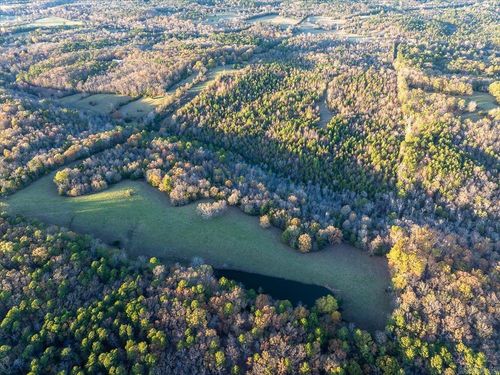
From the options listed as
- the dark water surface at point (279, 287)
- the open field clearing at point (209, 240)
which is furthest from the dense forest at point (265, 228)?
the dark water surface at point (279, 287)

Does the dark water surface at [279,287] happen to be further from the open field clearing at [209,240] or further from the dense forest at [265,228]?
the dense forest at [265,228]

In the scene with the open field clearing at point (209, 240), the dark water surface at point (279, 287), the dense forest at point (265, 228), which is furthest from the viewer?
the open field clearing at point (209, 240)

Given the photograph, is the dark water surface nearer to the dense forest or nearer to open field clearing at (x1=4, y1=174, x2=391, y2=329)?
open field clearing at (x1=4, y1=174, x2=391, y2=329)

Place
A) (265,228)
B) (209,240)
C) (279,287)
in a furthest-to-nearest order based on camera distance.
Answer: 1. (265,228)
2. (209,240)
3. (279,287)

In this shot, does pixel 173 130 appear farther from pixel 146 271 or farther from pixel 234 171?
pixel 146 271

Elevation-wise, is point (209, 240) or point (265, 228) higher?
point (209, 240)

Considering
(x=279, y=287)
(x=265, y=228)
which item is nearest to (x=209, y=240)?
(x=265, y=228)

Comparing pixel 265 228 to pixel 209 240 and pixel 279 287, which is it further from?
pixel 279 287

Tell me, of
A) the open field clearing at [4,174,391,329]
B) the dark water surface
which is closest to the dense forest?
the open field clearing at [4,174,391,329]
